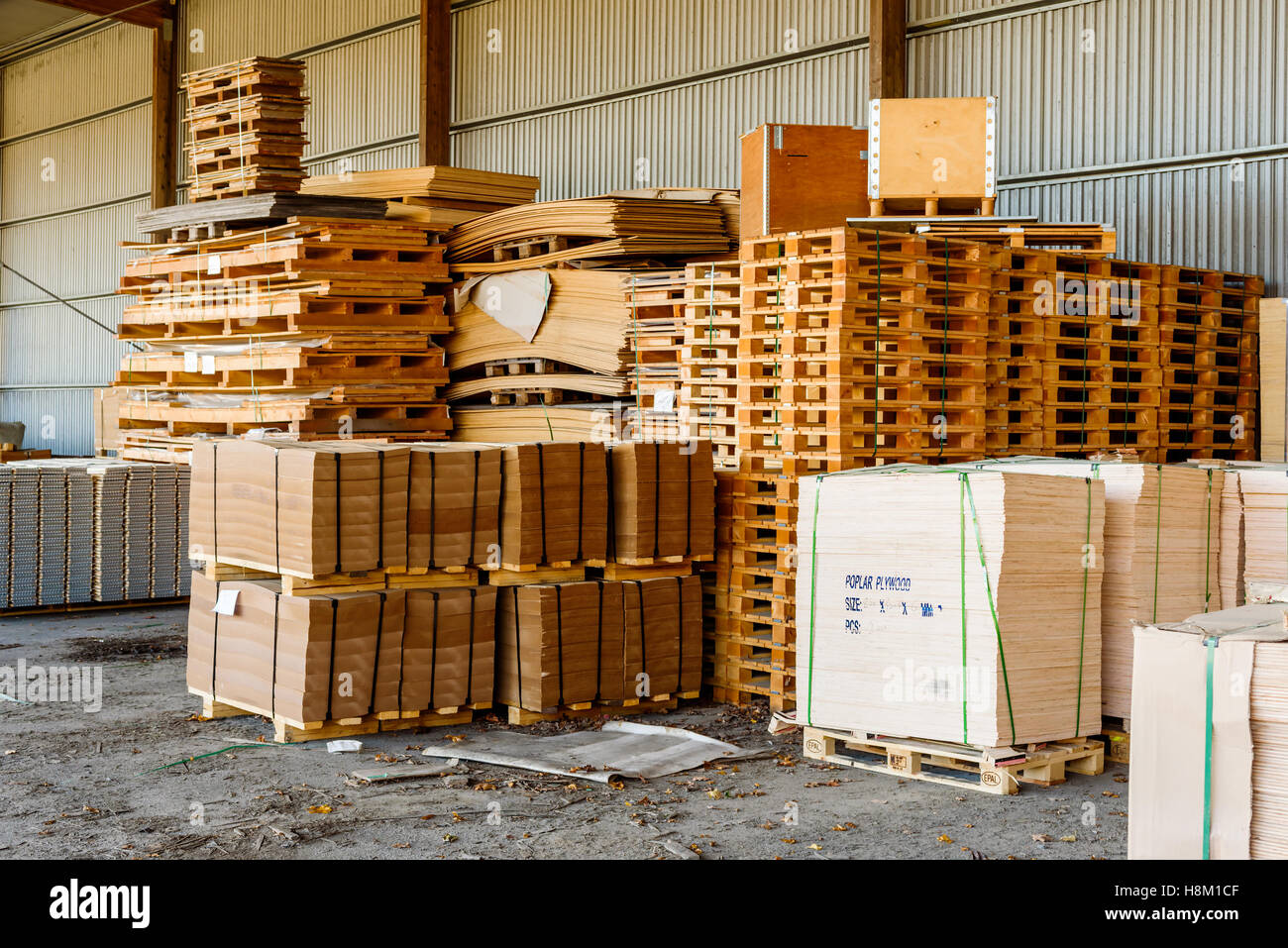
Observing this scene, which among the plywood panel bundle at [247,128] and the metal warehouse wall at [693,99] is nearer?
the metal warehouse wall at [693,99]

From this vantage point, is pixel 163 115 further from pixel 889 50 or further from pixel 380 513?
pixel 380 513

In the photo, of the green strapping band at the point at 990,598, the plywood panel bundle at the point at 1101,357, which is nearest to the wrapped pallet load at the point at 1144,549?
the green strapping band at the point at 990,598

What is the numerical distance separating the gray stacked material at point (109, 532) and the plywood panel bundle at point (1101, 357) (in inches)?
321

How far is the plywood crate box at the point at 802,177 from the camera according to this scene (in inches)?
356

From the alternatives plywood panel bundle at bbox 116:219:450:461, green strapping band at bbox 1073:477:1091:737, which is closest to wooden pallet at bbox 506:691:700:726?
green strapping band at bbox 1073:477:1091:737

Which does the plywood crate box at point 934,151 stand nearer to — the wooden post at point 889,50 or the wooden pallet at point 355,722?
the wooden post at point 889,50

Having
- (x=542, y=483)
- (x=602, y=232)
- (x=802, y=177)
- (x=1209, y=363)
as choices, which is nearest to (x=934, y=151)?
(x=802, y=177)

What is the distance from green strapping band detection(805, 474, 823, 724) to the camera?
677 centimetres

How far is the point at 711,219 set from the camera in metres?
11.1

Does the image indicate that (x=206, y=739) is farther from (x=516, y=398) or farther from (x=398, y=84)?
(x=398, y=84)

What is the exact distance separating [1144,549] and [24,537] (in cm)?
942

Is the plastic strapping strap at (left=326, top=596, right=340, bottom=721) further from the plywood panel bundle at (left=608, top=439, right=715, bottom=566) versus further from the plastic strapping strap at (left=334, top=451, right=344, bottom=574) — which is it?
the plywood panel bundle at (left=608, top=439, right=715, bottom=566)

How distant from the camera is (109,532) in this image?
12164 mm
